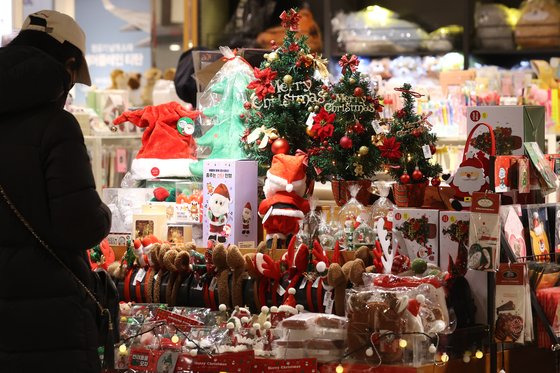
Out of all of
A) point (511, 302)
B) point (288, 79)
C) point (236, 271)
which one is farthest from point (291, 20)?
point (511, 302)

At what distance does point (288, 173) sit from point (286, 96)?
36 cm

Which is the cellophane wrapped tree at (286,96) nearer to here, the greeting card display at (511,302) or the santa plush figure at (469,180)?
the santa plush figure at (469,180)

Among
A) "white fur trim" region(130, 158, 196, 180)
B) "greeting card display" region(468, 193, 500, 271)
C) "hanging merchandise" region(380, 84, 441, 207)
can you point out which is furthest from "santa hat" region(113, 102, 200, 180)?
"greeting card display" region(468, 193, 500, 271)

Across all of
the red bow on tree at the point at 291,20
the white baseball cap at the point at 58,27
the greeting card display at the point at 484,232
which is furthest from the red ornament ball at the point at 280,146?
the white baseball cap at the point at 58,27

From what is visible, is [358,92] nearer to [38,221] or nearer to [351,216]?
[351,216]

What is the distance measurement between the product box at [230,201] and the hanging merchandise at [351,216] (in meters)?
0.36

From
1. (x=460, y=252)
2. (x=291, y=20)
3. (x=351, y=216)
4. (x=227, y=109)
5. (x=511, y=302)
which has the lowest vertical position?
(x=511, y=302)

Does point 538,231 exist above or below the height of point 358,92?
below

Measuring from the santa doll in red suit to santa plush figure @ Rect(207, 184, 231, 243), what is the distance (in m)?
0.13

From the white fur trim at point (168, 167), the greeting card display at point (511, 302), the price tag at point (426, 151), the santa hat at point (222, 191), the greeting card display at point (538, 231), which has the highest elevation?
the price tag at point (426, 151)

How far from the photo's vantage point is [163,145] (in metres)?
4.06

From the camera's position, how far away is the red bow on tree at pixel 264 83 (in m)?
3.69

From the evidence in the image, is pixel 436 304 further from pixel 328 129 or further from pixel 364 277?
Result: pixel 328 129

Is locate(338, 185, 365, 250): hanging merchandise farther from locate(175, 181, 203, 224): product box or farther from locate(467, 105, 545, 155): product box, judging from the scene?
locate(175, 181, 203, 224): product box
